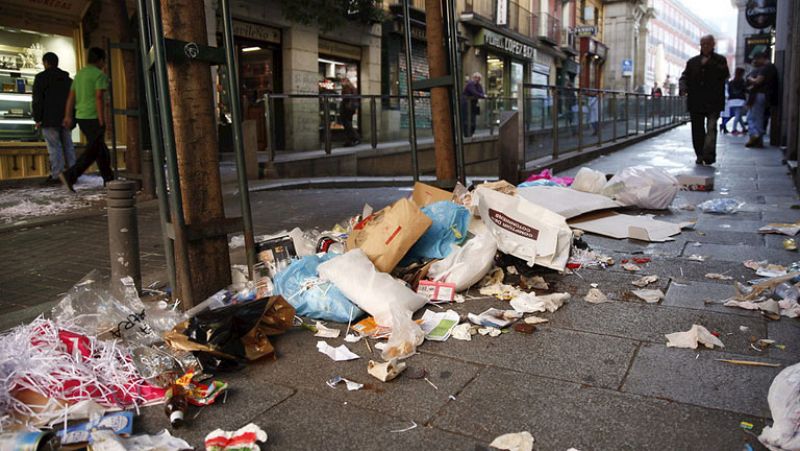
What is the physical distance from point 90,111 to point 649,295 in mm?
8125

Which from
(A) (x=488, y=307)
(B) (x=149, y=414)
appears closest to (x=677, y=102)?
(A) (x=488, y=307)

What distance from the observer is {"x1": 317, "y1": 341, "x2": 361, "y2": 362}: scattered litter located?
2.79 meters

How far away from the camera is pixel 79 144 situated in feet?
37.1

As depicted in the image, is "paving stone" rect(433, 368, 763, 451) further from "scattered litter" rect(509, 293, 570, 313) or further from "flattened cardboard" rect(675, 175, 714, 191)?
"flattened cardboard" rect(675, 175, 714, 191)

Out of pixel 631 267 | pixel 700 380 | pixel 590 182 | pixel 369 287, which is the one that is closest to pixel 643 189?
pixel 590 182

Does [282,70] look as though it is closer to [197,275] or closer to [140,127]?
[140,127]

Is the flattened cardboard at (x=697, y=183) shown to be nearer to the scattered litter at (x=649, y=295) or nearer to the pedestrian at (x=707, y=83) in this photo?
the pedestrian at (x=707, y=83)

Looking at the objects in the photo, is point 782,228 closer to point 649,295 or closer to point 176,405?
point 649,295

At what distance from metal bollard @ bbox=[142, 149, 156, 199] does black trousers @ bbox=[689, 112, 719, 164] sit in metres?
7.96

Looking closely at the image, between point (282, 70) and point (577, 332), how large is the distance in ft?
45.9

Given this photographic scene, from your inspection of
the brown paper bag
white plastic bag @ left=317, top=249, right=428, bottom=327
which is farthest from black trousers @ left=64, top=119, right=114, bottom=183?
white plastic bag @ left=317, top=249, right=428, bottom=327

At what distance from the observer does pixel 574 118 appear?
455 inches

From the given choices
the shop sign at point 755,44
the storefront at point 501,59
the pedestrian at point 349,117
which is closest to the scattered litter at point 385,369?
the pedestrian at point 349,117

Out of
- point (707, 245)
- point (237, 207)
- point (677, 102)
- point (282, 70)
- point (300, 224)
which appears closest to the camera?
point (707, 245)
